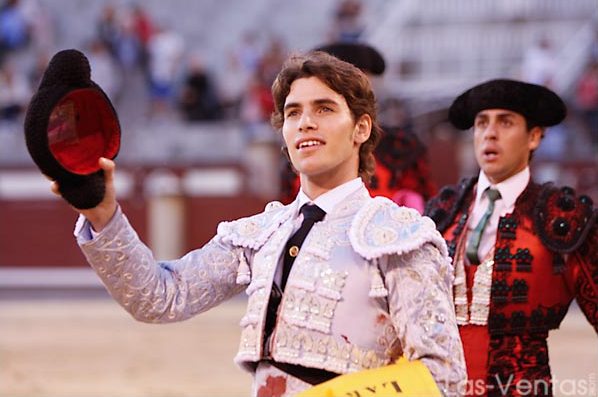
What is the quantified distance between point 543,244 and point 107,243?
1615 mm

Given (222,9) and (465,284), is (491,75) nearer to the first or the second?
(222,9)

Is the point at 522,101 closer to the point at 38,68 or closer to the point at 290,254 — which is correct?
the point at 290,254

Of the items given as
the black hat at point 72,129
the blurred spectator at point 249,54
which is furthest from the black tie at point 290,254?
the blurred spectator at point 249,54

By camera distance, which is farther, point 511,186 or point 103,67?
point 103,67

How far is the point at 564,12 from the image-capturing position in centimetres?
1446

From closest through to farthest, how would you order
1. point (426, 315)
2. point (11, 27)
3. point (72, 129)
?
point (72, 129) → point (426, 315) → point (11, 27)

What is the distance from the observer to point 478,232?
3969 mm

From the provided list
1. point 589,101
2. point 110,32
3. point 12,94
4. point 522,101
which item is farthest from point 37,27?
point 522,101

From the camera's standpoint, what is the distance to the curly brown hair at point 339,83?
2.77 meters

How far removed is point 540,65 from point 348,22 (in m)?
2.14

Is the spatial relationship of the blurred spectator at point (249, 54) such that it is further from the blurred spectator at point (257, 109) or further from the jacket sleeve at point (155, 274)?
the jacket sleeve at point (155, 274)

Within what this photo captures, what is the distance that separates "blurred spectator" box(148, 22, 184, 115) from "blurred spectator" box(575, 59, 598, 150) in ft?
13.5

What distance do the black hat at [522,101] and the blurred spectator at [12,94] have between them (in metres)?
10.7

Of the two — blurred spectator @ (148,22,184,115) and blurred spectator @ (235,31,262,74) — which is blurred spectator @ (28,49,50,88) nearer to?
blurred spectator @ (148,22,184,115)
